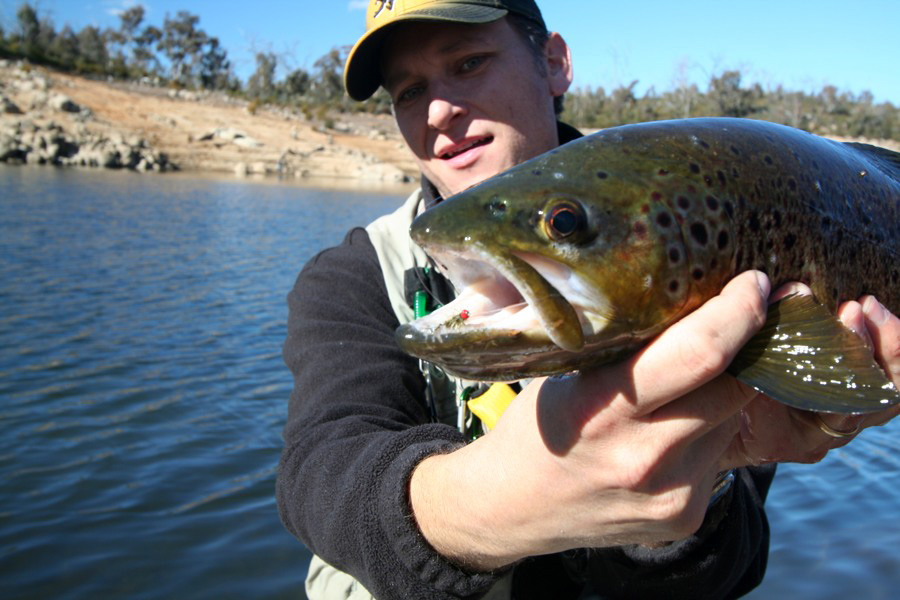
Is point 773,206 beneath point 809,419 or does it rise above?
above

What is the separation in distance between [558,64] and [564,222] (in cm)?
238

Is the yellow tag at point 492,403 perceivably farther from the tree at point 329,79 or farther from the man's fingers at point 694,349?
the tree at point 329,79

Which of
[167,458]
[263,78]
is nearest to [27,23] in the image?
[263,78]

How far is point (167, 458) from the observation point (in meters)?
6.54

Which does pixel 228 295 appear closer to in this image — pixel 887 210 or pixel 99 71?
pixel 887 210

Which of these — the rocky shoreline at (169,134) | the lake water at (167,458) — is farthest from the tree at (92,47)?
the lake water at (167,458)

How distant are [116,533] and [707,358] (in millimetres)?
5065

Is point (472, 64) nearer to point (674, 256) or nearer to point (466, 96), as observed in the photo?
point (466, 96)

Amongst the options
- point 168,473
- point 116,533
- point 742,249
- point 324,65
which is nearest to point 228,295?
point 168,473

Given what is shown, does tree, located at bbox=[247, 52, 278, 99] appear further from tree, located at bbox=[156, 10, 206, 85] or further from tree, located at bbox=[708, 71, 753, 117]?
tree, located at bbox=[708, 71, 753, 117]

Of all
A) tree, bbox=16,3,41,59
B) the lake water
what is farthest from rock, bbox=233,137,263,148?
the lake water

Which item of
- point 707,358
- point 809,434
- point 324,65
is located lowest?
point 809,434

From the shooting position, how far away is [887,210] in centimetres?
240

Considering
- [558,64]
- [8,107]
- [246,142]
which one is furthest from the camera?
[246,142]
